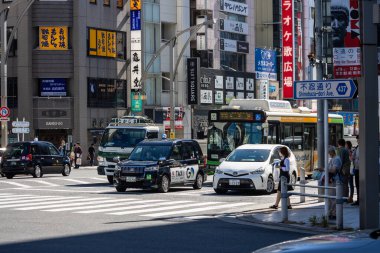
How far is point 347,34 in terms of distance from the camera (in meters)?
16.6

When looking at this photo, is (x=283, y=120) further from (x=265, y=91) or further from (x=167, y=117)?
(x=265, y=91)

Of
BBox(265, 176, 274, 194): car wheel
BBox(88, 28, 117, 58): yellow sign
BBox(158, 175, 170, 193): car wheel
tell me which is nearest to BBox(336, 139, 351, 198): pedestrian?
BBox(265, 176, 274, 194): car wheel

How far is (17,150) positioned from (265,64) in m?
47.7

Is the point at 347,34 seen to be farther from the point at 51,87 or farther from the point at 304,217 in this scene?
the point at 51,87

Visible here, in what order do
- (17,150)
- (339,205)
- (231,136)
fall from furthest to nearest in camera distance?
(17,150)
(231,136)
(339,205)

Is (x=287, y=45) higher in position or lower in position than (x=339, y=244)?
higher

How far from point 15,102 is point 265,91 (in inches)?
1146

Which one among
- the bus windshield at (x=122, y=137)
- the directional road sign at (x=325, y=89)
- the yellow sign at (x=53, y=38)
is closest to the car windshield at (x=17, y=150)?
the bus windshield at (x=122, y=137)

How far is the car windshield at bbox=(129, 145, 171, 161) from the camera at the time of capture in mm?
30312

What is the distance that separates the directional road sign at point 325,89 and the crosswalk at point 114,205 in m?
4.37

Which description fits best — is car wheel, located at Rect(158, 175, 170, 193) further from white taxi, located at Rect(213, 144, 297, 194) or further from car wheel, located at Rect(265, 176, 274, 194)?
car wheel, located at Rect(265, 176, 274, 194)

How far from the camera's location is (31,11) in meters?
63.3

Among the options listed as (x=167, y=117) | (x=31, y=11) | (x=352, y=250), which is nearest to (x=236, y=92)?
(x=167, y=117)

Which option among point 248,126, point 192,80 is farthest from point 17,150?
point 192,80
